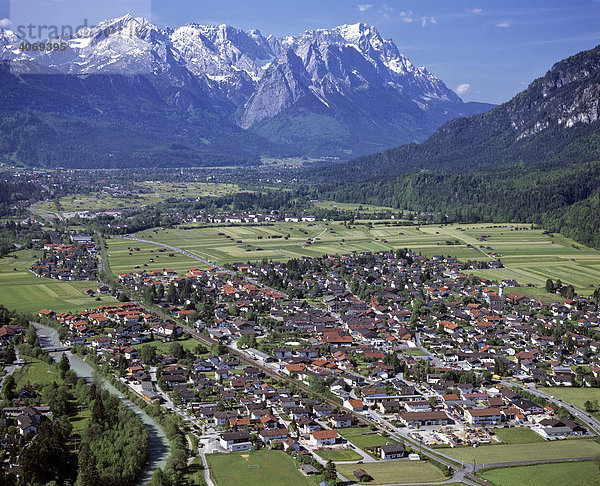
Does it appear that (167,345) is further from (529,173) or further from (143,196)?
(143,196)

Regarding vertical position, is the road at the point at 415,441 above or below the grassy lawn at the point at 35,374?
below

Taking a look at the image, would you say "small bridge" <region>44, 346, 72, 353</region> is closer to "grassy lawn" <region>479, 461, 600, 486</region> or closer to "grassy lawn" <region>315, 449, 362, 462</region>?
"grassy lawn" <region>315, 449, 362, 462</region>

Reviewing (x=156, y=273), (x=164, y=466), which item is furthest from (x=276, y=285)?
(x=164, y=466)

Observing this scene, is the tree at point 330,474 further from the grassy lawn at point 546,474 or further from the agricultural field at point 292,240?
the agricultural field at point 292,240

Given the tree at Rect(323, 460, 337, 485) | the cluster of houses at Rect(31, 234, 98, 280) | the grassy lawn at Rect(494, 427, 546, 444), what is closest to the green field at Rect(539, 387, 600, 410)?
the grassy lawn at Rect(494, 427, 546, 444)

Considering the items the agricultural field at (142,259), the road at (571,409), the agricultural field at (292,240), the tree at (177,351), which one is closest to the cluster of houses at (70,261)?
the agricultural field at (142,259)
